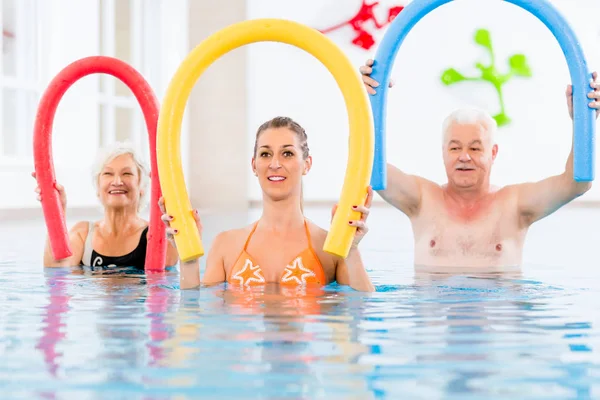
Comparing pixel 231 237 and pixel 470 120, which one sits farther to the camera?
pixel 470 120

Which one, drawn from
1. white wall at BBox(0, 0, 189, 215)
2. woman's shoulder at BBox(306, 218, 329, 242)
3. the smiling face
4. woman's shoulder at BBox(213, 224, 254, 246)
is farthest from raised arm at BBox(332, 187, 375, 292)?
white wall at BBox(0, 0, 189, 215)

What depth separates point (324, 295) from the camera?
359 cm

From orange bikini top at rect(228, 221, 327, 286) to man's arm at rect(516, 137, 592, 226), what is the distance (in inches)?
50.7

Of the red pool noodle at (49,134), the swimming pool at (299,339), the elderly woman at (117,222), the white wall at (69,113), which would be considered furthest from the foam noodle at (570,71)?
the white wall at (69,113)

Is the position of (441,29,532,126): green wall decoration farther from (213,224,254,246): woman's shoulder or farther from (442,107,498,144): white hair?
(213,224,254,246): woman's shoulder

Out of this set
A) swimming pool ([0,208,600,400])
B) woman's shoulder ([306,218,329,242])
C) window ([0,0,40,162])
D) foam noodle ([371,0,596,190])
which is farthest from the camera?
window ([0,0,40,162])

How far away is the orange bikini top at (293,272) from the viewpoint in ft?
12.5

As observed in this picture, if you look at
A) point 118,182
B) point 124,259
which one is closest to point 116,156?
point 118,182

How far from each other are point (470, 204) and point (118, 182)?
5.72 feet

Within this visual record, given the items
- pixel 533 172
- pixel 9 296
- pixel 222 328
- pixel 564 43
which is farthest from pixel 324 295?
pixel 533 172

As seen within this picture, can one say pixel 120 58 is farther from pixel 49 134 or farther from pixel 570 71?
pixel 570 71

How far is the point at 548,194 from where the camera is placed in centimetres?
451

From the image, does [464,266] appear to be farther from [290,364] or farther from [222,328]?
[290,364]

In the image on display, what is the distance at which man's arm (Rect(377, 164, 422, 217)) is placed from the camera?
4.70 metres
